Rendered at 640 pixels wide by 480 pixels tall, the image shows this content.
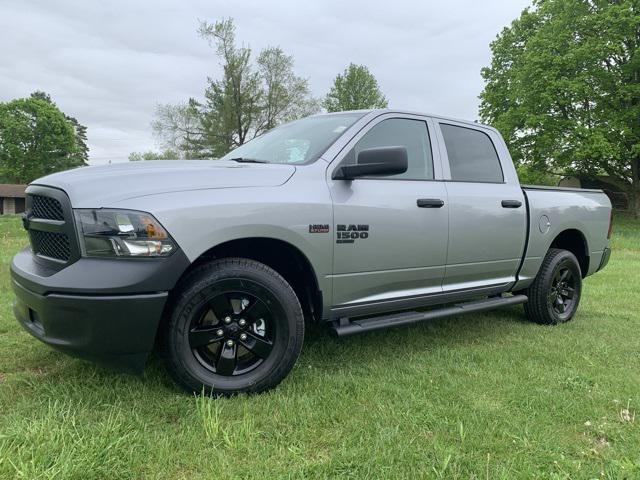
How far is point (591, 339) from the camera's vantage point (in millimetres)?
4332

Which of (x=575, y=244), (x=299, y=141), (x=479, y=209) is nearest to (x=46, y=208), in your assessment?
(x=299, y=141)

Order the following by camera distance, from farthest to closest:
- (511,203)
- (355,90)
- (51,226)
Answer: (355,90) < (511,203) < (51,226)

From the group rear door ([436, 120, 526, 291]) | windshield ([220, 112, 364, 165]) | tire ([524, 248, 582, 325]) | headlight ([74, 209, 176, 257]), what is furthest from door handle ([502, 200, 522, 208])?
headlight ([74, 209, 176, 257])

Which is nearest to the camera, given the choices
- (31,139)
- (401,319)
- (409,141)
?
(401,319)

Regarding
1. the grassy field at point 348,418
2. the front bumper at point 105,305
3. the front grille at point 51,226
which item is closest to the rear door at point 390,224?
the grassy field at point 348,418

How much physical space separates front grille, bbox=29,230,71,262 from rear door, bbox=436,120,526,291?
2.59 meters

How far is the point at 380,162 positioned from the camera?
3041 millimetres

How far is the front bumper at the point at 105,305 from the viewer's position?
8.01 ft

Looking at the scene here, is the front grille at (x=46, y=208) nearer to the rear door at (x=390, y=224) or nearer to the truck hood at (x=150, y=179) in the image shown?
the truck hood at (x=150, y=179)

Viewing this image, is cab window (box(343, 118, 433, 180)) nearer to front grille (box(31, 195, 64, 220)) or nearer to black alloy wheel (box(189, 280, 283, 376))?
black alloy wheel (box(189, 280, 283, 376))

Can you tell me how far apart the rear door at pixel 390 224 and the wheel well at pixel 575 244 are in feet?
6.94

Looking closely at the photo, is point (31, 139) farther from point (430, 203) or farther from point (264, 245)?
point (430, 203)

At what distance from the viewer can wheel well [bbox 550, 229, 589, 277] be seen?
518 centimetres

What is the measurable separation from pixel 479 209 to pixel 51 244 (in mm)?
3037
